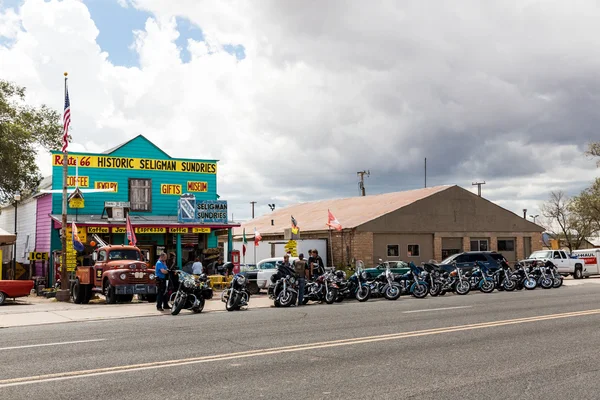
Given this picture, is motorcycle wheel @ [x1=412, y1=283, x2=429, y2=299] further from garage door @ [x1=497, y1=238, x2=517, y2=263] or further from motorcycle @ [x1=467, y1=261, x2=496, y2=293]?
garage door @ [x1=497, y1=238, x2=517, y2=263]

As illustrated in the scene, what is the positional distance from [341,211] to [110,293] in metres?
24.9

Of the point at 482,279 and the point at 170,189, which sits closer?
the point at 482,279

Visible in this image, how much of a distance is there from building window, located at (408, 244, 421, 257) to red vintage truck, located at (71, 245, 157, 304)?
19976 millimetres

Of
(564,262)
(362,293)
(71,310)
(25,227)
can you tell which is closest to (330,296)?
(362,293)

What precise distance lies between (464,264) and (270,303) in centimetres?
1292

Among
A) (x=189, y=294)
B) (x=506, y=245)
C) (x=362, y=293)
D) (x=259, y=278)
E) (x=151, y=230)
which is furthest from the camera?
(x=506, y=245)

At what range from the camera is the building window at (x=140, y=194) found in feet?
104

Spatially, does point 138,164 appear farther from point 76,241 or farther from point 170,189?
point 76,241

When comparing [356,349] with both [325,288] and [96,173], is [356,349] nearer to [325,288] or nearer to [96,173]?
[325,288]

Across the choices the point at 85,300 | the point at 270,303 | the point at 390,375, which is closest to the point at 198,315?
the point at 270,303

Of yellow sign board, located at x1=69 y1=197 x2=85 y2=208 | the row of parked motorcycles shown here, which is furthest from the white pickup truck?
yellow sign board, located at x1=69 y1=197 x2=85 y2=208

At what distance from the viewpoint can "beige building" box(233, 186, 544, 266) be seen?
37.1 m

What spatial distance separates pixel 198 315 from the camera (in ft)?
55.7

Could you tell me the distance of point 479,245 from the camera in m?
41.4
